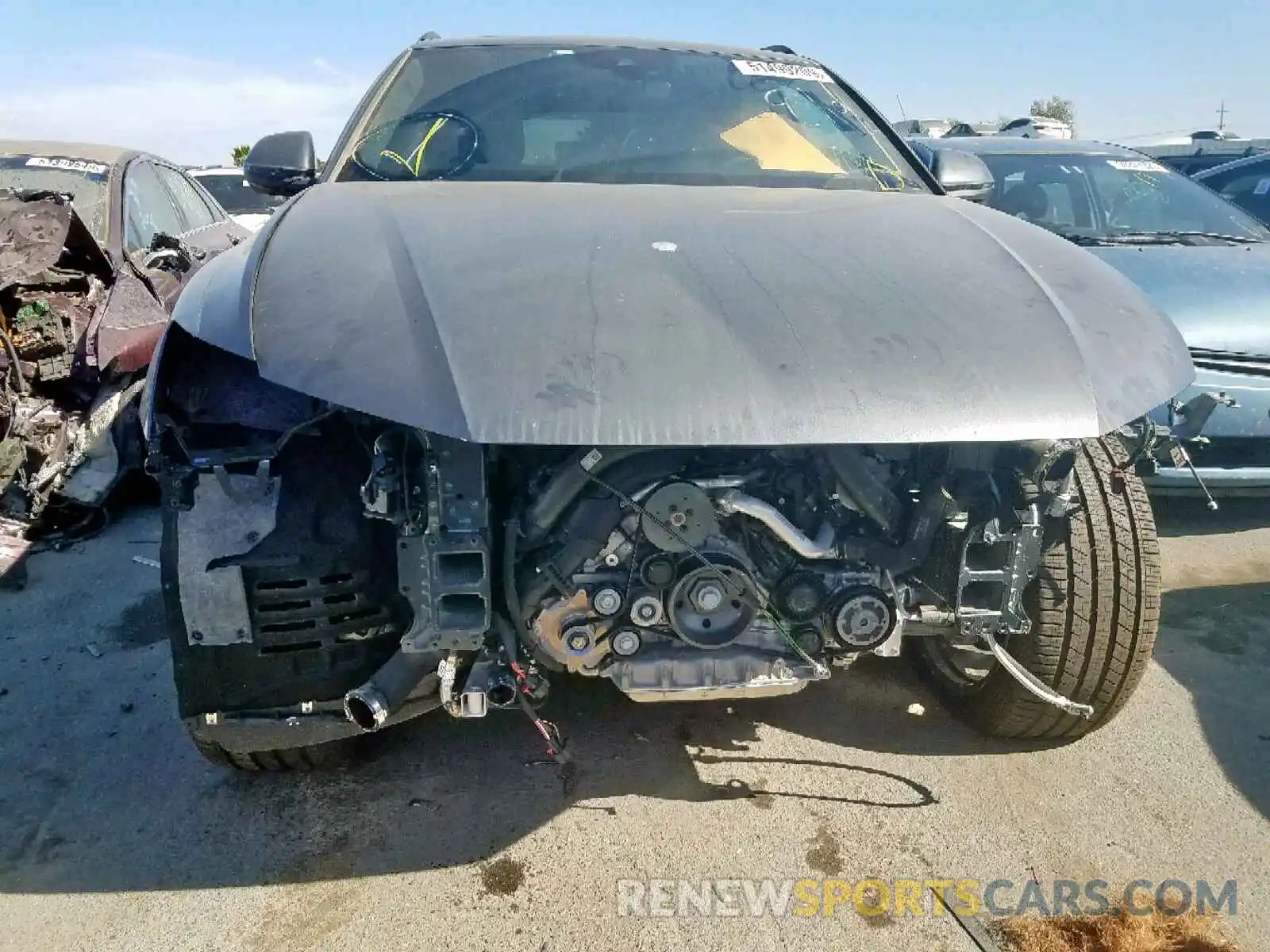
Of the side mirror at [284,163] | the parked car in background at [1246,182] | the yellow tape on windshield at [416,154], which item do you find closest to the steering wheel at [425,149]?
the yellow tape on windshield at [416,154]

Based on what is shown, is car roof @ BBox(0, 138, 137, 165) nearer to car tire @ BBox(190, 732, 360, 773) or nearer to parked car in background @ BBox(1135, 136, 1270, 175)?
car tire @ BBox(190, 732, 360, 773)

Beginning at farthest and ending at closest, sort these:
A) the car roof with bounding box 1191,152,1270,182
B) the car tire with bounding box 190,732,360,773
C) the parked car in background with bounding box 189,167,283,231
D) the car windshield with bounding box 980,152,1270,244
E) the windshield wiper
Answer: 1. the parked car in background with bounding box 189,167,283,231
2. the car roof with bounding box 1191,152,1270,182
3. the car windshield with bounding box 980,152,1270,244
4. the windshield wiper
5. the car tire with bounding box 190,732,360,773

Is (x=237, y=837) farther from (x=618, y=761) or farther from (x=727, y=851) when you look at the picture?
(x=727, y=851)

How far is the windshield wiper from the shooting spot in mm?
5027

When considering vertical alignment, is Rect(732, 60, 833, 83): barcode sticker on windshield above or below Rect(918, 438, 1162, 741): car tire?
above

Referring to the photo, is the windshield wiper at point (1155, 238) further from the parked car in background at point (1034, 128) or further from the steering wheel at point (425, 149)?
the parked car in background at point (1034, 128)

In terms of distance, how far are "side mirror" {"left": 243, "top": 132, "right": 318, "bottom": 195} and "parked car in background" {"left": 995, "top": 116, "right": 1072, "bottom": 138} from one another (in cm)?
752

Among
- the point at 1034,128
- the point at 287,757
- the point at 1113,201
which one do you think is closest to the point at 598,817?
the point at 287,757

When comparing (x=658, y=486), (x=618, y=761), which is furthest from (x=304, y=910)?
(x=658, y=486)

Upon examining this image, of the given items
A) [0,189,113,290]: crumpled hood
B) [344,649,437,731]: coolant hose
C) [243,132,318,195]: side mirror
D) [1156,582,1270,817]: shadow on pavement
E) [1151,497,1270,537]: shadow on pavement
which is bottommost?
[1151,497,1270,537]: shadow on pavement

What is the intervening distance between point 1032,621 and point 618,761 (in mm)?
1193

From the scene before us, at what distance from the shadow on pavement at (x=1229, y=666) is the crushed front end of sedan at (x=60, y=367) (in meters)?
4.61

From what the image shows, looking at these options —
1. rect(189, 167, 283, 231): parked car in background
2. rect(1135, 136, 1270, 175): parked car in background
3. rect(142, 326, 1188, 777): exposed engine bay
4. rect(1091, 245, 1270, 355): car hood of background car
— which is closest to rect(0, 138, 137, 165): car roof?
rect(142, 326, 1188, 777): exposed engine bay

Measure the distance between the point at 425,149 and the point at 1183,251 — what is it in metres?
3.81
